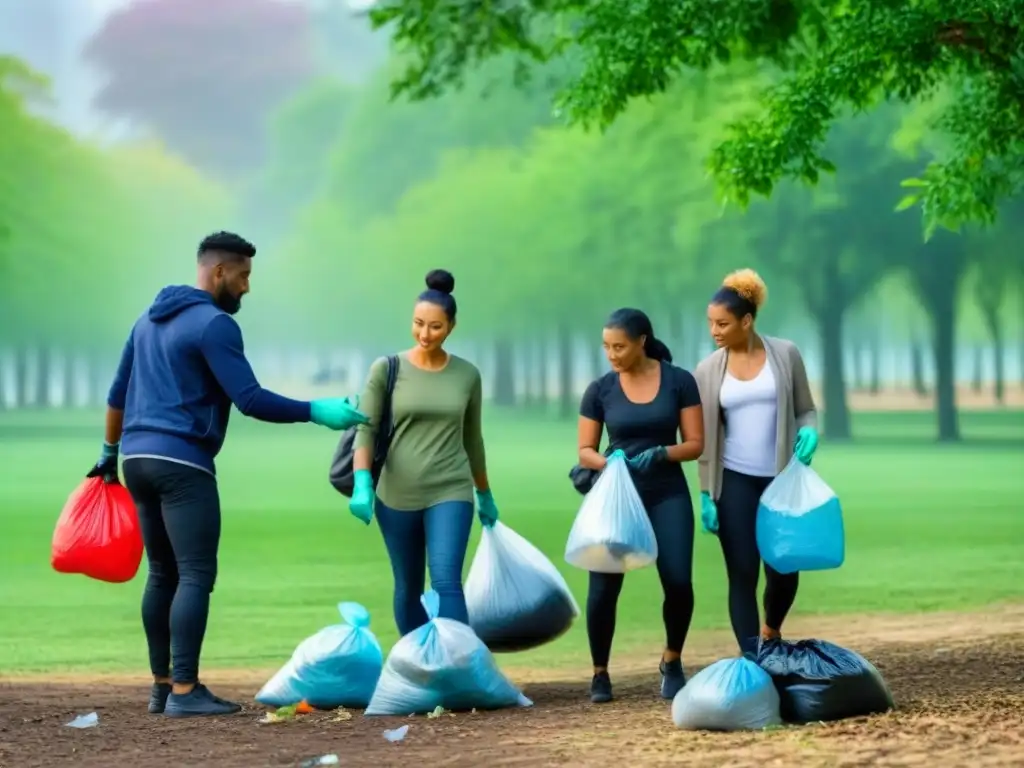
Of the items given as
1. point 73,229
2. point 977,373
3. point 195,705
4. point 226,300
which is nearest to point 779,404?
point 226,300

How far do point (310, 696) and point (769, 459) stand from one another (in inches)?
92.3

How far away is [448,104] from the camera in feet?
228

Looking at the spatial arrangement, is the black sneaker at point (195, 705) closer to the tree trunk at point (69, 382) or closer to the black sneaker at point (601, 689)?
the black sneaker at point (601, 689)

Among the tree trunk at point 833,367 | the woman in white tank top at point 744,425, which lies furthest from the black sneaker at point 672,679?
the tree trunk at point 833,367

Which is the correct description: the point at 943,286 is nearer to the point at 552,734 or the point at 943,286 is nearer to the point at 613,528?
the point at 613,528

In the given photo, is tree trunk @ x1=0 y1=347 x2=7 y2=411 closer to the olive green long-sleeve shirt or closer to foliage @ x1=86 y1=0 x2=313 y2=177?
foliage @ x1=86 y1=0 x2=313 y2=177

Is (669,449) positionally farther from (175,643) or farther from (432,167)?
(432,167)

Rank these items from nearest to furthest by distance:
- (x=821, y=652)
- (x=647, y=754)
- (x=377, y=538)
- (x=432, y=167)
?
(x=647, y=754), (x=821, y=652), (x=377, y=538), (x=432, y=167)

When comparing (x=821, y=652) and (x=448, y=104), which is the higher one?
(x=448, y=104)

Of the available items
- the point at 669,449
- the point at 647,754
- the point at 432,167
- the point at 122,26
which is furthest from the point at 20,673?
the point at 122,26

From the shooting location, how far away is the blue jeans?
7.88 m

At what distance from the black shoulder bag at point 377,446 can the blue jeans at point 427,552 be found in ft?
0.66

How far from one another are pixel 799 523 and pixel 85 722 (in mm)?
3291

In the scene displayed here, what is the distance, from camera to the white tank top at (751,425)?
26.1 ft
